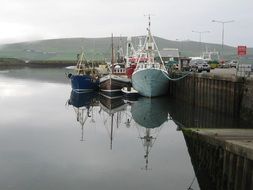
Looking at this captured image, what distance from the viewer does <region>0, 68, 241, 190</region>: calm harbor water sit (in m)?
20.4

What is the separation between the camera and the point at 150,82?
51.2 meters

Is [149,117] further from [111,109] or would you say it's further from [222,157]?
[222,157]

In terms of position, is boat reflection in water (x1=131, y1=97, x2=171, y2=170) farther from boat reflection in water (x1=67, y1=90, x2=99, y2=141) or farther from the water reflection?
boat reflection in water (x1=67, y1=90, x2=99, y2=141)

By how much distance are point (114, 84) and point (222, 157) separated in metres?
42.1

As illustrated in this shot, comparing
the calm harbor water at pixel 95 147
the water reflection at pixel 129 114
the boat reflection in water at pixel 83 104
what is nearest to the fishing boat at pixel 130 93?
the water reflection at pixel 129 114

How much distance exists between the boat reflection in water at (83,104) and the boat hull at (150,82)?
18.3ft

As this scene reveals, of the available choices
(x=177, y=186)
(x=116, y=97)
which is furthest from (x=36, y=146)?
(x=116, y=97)

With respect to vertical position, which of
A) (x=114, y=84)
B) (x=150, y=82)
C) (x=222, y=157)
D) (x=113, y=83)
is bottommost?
(x=114, y=84)

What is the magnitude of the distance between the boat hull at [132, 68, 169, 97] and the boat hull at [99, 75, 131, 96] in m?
5.02

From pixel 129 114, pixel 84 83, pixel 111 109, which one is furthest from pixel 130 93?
pixel 129 114

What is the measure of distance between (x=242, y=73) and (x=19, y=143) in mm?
20756

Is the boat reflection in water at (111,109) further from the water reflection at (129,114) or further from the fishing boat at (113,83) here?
the fishing boat at (113,83)

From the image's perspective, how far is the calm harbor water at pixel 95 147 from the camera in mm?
20406

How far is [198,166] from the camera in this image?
20.5 m
